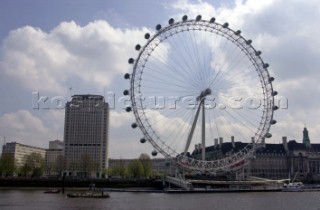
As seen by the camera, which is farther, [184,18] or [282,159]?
[282,159]

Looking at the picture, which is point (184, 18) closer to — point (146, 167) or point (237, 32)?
point (237, 32)

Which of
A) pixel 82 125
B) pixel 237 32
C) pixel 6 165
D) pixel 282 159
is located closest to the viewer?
pixel 237 32

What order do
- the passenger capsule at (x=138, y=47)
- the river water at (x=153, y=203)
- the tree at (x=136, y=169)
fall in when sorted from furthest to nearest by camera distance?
1. the tree at (x=136, y=169)
2. the passenger capsule at (x=138, y=47)
3. the river water at (x=153, y=203)

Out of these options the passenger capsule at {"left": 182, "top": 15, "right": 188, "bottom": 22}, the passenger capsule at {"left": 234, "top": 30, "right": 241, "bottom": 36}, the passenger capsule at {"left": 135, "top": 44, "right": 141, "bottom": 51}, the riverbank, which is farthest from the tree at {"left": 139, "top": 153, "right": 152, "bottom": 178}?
the passenger capsule at {"left": 182, "top": 15, "right": 188, "bottom": 22}

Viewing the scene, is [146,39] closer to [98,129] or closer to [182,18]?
[182,18]

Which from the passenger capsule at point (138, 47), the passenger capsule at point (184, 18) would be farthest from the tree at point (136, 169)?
the passenger capsule at point (184, 18)

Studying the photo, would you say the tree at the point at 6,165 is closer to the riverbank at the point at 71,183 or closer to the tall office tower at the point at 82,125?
the riverbank at the point at 71,183

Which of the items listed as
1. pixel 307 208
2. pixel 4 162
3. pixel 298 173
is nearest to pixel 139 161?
pixel 4 162

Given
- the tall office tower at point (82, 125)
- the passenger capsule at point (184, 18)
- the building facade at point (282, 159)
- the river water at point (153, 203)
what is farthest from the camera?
the tall office tower at point (82, 125)

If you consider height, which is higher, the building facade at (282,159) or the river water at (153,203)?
the building facade at (282,159)

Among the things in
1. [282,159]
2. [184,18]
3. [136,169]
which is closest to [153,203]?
[184,18]

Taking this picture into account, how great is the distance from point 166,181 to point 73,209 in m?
48.8

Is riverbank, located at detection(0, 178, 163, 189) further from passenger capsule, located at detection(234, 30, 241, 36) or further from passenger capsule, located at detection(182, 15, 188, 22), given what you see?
passenger capsule, located at detection(182, 15, 188, 22)

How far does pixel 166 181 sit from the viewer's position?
89.3 meters
